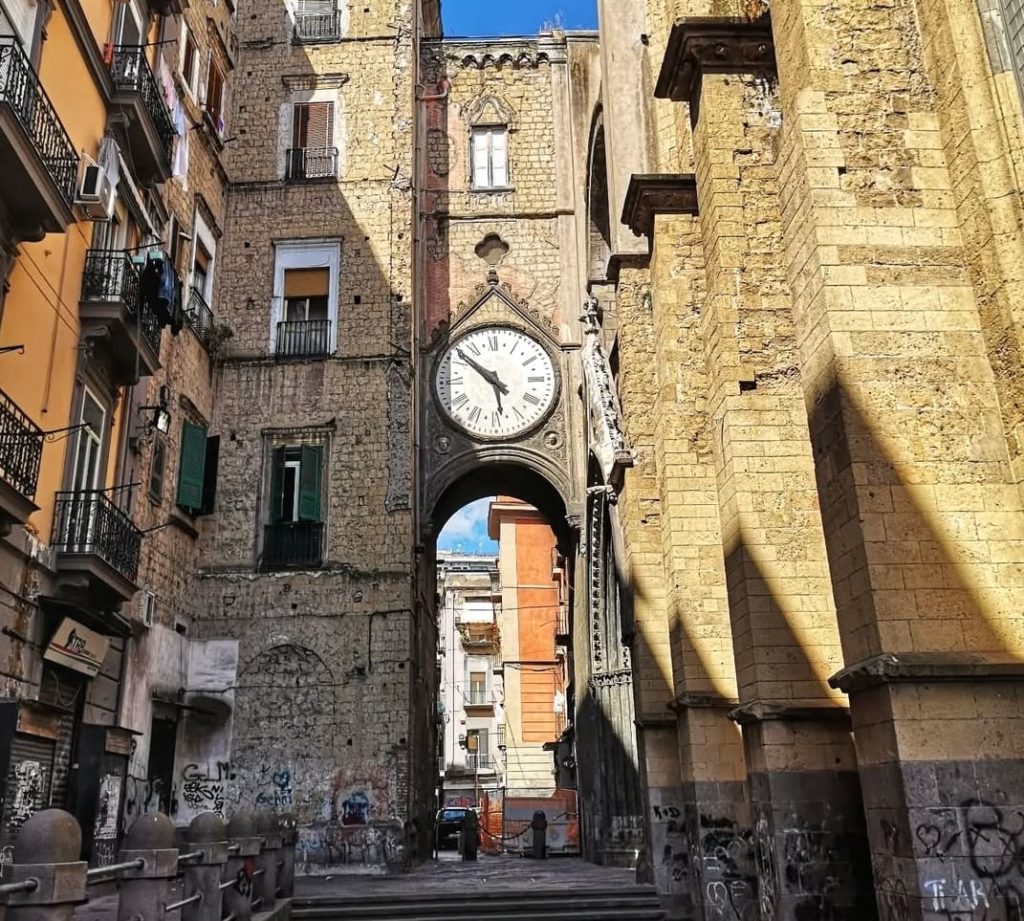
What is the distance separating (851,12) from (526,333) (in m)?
12.6

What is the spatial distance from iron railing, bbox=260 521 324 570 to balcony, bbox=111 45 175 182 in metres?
6.15

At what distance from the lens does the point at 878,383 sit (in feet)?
21.0

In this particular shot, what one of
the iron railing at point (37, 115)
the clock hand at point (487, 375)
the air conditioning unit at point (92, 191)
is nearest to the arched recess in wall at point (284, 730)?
the clock hand at point (487, 375)

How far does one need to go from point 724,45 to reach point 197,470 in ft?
36.5

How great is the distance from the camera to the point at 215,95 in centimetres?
1892

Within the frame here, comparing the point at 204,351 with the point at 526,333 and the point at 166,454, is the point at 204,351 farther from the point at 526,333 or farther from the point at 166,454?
the point at 526,333

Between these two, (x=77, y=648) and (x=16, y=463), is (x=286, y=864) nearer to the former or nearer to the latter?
(x=77, y=648)

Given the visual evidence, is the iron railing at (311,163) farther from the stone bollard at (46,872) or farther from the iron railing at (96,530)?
the stone bollard at (46,872)

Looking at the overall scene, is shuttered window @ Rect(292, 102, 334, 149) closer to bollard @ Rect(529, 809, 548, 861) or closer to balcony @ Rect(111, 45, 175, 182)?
balcony @ Rect(111, 45, 175, 182)

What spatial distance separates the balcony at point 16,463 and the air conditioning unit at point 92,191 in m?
2.74

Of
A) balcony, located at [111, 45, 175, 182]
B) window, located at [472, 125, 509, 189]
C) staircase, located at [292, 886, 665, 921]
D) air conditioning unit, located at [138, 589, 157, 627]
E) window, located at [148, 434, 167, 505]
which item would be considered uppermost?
window, located at [472, 125, 509, 189]

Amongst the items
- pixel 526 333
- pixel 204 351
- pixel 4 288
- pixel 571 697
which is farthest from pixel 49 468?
pixel 571 697

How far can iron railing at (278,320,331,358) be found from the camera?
18.4 m

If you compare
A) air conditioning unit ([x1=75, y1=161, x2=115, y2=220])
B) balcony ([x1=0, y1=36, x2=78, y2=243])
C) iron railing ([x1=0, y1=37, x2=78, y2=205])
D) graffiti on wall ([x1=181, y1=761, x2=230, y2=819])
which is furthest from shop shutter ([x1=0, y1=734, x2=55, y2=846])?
air conditioning unit ([x1=75, y1=161, x2=115, y2=220])
